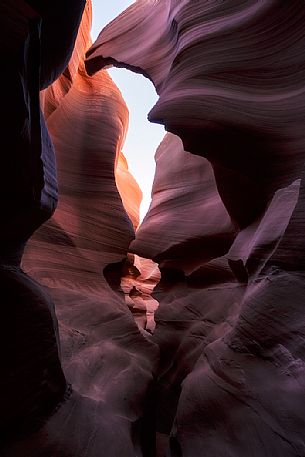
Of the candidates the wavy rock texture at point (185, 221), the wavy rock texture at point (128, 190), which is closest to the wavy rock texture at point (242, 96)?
the wavy rock texture at point (185, 221)

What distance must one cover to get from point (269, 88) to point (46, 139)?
257 centimetres

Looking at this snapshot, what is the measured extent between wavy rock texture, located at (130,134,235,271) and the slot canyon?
1.2 inches

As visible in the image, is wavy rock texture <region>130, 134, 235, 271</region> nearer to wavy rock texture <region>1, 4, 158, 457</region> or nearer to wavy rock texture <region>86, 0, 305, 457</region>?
wavy rock texture <region>86, 0, 305, 457</region>

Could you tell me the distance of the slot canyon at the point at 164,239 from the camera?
8.16 feet

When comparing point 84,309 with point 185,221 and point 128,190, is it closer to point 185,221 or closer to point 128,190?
point 185,221

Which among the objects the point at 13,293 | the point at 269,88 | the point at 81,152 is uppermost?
the point at 269,88

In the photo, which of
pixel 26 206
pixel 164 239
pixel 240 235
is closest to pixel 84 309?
pixel 164 239

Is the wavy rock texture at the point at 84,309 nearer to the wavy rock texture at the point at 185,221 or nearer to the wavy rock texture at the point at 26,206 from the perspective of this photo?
the wavy rock texture at the point at 26,206

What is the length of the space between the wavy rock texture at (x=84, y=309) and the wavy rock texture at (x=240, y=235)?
2.16ft

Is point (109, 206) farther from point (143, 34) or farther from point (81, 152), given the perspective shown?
point (143, 34)

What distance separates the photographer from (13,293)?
2.61 m

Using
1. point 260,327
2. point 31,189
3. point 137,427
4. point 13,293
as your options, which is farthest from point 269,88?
point 137,427

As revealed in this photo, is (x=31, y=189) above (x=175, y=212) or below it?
above

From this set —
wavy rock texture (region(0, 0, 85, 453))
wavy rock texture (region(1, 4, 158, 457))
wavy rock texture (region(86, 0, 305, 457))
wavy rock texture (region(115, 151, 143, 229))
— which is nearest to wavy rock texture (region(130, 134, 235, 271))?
wavy rock texture (region(86, 0, 305, 457))
